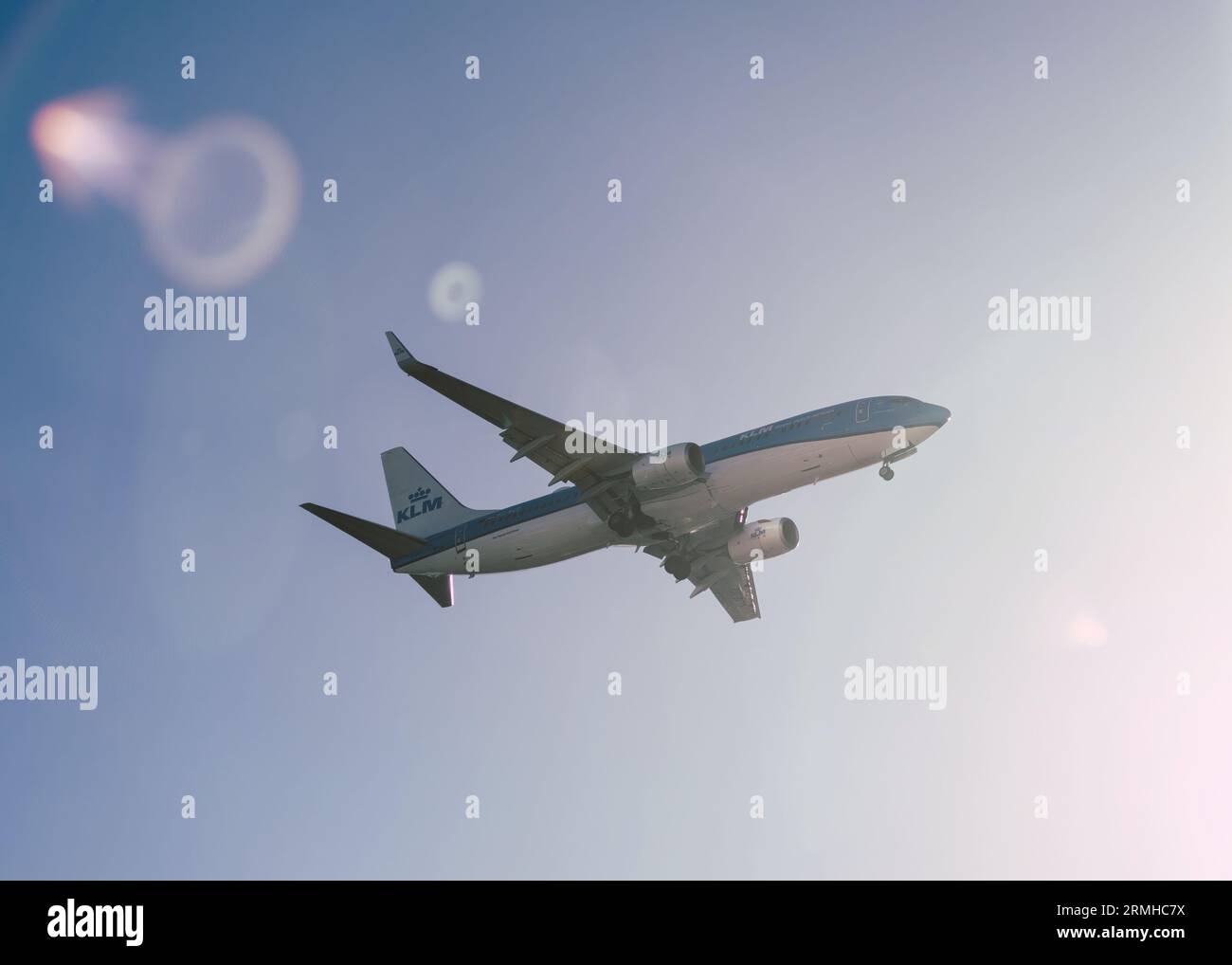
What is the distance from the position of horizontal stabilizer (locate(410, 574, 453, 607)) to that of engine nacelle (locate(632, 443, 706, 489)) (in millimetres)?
13902

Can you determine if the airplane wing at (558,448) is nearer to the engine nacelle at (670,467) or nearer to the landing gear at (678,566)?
the engine nacelle at (670,467)

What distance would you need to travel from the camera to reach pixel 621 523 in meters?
49.6

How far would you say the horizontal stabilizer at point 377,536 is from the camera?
51.8 metres

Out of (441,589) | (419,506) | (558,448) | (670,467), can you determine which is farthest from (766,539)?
(419,506)

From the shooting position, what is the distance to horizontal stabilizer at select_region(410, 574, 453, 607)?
A: 56938mm

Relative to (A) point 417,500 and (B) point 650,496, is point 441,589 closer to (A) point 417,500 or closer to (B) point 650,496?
(A) point 417,500

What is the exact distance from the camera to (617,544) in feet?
171

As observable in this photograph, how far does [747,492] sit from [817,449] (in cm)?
379

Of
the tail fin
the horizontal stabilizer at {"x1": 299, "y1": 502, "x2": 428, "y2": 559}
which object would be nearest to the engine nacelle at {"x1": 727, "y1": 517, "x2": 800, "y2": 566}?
the tail fin

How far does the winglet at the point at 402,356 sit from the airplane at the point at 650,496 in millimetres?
52

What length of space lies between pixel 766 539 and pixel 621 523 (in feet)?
27.3
